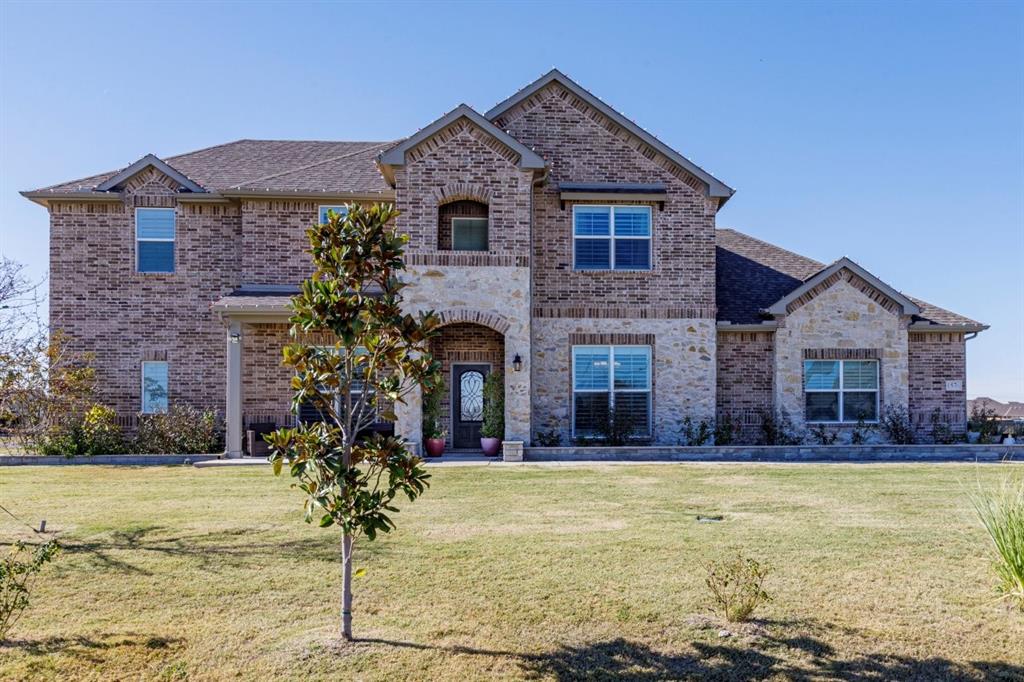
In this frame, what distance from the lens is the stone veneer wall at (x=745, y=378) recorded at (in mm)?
19156

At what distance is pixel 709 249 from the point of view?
18.8 meters

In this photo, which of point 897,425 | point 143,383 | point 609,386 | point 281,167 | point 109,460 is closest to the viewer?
point 109,460

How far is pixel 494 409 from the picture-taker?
58.0 feet

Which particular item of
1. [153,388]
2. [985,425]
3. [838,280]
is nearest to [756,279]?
[838,280]

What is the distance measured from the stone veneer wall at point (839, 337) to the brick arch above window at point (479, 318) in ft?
23.8

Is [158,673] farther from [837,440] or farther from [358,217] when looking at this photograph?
[837,440]

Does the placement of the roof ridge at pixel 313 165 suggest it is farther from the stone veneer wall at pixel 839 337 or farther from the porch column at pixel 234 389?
the stone veneer wall at pixel 839 337

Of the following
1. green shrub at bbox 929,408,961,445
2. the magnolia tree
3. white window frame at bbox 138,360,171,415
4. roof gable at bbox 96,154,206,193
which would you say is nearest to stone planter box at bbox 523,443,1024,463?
green shrub at bbox 929,408,961,445

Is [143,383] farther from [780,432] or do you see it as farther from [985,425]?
[985,425]

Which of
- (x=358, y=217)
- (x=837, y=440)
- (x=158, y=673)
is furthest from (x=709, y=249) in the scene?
(x=158, y=673)

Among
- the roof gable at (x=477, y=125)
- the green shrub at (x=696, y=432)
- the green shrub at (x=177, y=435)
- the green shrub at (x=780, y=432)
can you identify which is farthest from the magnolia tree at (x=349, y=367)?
the green shrub at (x=780, y=432)

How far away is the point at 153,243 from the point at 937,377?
2117 cm

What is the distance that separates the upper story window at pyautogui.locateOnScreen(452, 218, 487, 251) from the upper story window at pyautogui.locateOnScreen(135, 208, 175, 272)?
774 cm

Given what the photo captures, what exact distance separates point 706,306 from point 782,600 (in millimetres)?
12718
